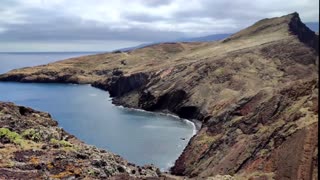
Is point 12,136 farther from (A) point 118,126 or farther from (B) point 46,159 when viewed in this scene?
(A) point 118,126

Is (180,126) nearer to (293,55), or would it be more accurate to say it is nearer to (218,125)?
(218,125)

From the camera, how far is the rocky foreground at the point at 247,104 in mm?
50250

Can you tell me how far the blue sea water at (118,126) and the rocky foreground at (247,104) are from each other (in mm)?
5830

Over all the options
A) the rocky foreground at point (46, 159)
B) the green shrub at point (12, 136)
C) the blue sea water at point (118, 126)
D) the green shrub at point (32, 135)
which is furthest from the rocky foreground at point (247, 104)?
the green shrub at point (32, 135)

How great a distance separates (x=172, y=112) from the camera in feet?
430

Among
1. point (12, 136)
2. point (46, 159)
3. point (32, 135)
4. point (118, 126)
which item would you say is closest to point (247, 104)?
point (118, 126)

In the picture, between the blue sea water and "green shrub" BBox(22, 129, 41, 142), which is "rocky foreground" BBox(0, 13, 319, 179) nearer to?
the blue sea water

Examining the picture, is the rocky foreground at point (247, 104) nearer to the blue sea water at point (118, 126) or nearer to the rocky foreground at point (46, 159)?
the blue sea water at point (118, 126)

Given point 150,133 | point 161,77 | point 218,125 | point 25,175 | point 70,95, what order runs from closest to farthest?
point 25,175
point 218,125
point 150,133
point 161,77
point 70,95

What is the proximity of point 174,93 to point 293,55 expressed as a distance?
37384mm

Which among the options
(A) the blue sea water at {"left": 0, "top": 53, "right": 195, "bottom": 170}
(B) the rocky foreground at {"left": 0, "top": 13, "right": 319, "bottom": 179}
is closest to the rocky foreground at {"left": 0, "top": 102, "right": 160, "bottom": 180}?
(B) the rocky foreground at {"left": 0, "top": 13, "right": 319, "bottom": 179}

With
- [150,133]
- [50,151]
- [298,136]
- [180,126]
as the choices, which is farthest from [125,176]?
[180,126]

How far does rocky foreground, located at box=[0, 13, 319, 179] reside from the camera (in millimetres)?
50250

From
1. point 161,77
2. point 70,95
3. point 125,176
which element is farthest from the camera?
point 70,95
